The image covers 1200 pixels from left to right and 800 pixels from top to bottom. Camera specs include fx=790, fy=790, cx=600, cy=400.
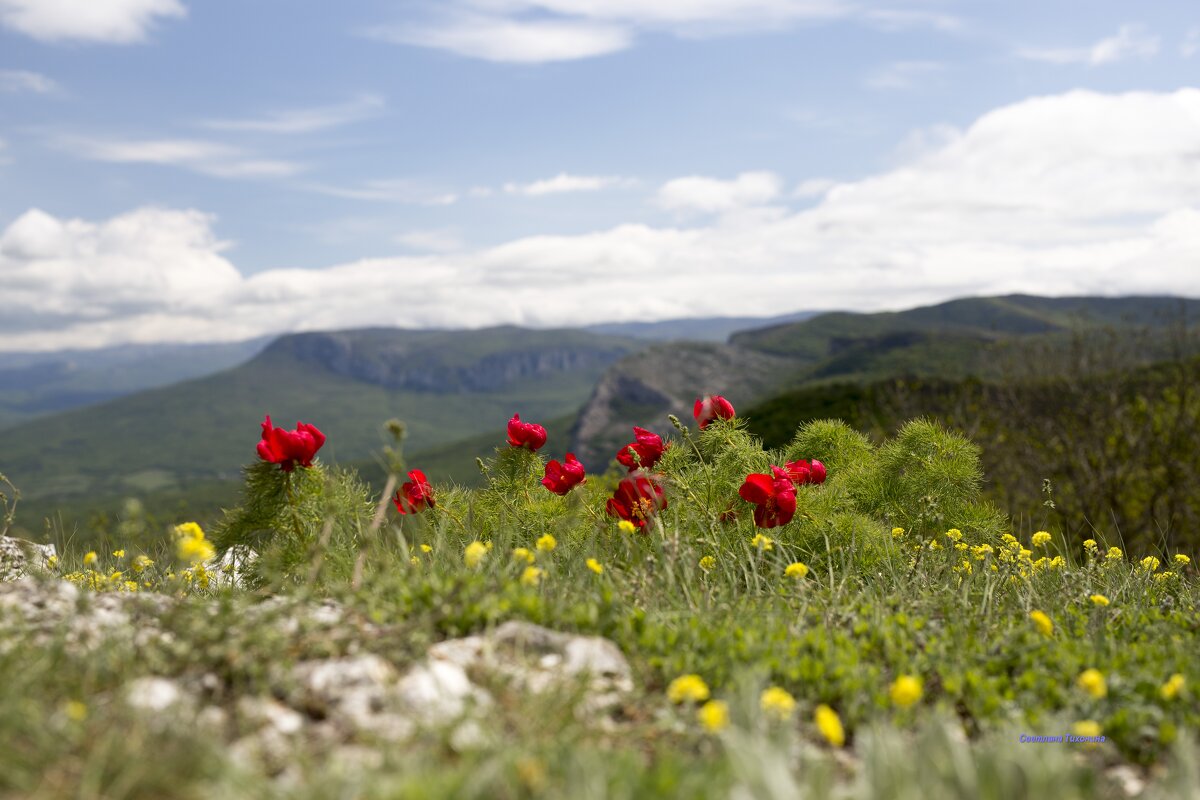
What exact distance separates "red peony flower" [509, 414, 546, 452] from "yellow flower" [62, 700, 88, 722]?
3.47 meters

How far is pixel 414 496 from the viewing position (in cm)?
550

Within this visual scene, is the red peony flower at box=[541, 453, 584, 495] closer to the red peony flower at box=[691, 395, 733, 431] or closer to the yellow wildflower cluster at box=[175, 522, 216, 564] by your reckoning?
the red peony flower at box=[691, 395, 733, 431]

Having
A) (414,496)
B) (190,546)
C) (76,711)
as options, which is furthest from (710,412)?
(76,711)

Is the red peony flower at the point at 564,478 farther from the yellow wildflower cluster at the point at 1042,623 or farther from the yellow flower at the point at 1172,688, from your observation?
the yellow flower at the point at 1172,688

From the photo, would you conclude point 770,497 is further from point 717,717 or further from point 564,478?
point 717,717

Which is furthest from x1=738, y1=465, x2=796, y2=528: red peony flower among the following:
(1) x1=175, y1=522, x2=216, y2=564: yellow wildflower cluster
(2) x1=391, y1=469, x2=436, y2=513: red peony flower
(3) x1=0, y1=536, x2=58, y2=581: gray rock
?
(3) x1=0, y1=536, x2=58, y2=581: gray rock

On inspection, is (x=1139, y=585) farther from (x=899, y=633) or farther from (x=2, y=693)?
(x=2, y=693)

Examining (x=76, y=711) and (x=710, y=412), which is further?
(x=710, y=412)

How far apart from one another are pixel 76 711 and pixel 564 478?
328 centimetres

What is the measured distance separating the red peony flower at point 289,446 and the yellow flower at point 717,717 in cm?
251

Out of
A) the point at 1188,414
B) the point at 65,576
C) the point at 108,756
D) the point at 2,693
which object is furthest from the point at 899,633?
the point at 1188,414

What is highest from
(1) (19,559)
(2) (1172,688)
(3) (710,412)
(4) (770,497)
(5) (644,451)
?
(3) (710,412)

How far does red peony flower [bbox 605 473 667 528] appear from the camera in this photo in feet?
16.4

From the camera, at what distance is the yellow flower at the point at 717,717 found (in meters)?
2.41
